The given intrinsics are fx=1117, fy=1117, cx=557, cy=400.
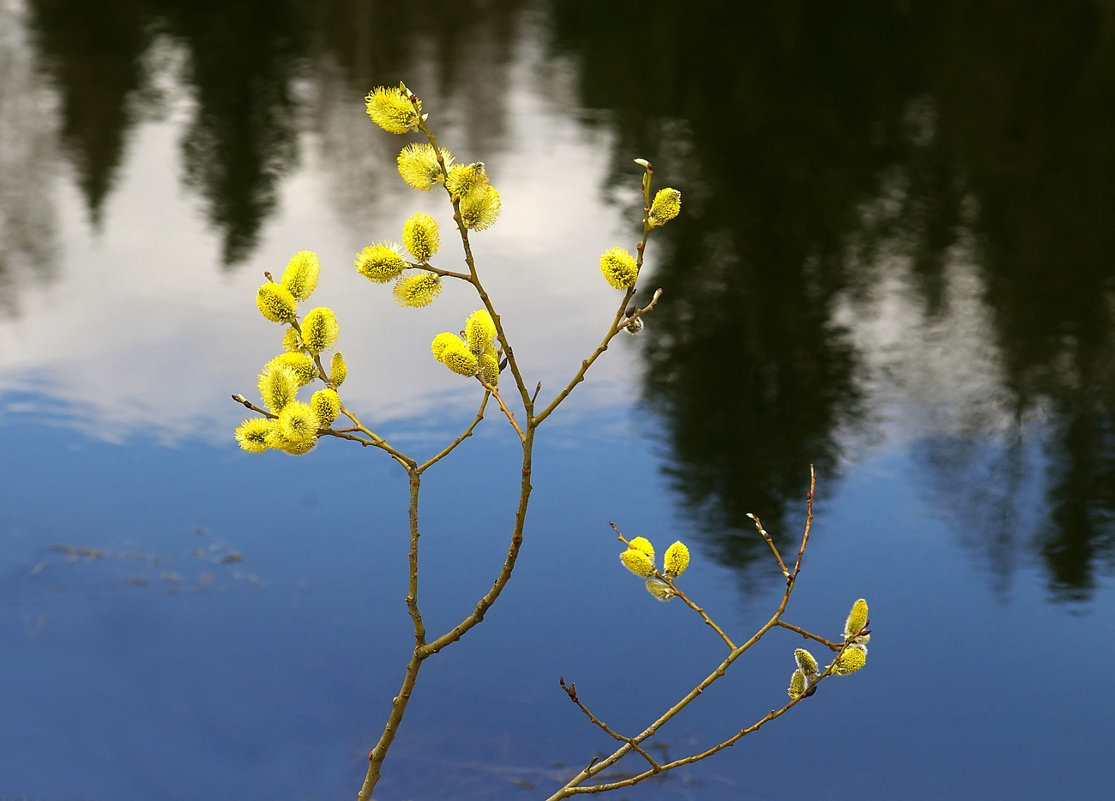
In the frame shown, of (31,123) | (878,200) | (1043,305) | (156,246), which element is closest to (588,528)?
(1043,305)

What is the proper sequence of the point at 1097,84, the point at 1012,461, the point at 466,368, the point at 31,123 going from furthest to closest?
the point at 1097,84, the point at 31,123, the point at 1012,461, the point at 466,368

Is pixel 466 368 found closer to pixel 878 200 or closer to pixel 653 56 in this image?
pixel 878 200

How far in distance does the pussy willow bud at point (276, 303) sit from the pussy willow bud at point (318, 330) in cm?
1

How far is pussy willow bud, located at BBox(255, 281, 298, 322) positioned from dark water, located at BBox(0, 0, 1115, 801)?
127 centimetres

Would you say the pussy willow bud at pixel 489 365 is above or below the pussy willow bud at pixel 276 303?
below

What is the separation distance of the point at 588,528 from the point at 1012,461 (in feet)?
3.98

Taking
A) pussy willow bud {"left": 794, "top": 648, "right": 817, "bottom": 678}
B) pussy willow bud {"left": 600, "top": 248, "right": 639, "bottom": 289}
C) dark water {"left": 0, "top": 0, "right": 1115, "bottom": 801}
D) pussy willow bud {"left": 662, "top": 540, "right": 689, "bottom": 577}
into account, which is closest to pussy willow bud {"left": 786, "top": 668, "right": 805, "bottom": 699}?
pussy willow bud {"left": 794, "top": 648, "right": 817, "bottom": 678}

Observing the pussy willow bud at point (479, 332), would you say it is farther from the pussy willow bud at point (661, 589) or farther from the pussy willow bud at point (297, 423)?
the pussy willow bud at point (661, 589)

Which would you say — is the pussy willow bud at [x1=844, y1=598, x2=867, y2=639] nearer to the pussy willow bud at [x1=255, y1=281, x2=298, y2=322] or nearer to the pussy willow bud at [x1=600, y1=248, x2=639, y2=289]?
the pussy willow bud at [x1=600, y1=248, x2=639, y2=289]

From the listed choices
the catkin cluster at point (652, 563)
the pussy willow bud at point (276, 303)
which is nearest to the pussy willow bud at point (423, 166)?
the pussy willow bud at point (276, 303)

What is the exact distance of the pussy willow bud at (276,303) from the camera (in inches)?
29.5

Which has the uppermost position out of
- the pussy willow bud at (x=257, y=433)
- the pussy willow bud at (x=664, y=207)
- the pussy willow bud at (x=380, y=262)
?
the pussy willow bud at (x=664, y=207)

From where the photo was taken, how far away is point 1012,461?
2.96 m

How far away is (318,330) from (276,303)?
0.03m
